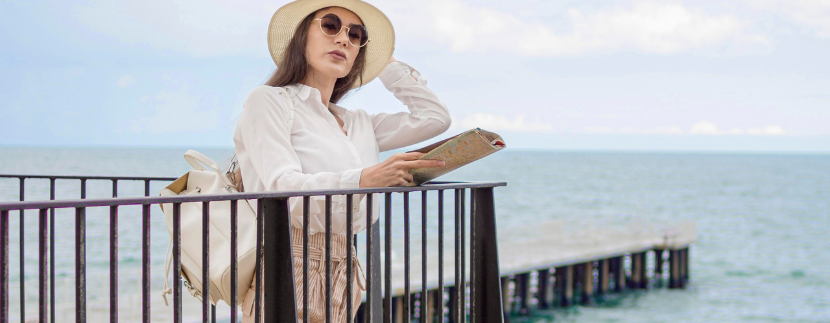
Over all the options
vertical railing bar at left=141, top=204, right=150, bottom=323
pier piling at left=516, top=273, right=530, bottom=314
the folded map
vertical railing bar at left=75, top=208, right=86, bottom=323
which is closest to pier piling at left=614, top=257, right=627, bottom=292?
pier piling at left=516, top=273, right=530, bottom=314

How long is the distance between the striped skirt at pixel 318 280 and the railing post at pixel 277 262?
0.22m

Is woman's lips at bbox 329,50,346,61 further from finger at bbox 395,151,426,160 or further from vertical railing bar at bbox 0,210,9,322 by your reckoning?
vertical railing bar at bbox 0,210,9,322

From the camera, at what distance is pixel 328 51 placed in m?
2.37

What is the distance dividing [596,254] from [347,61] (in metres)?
20.4

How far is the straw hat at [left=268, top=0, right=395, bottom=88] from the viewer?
2424 mm

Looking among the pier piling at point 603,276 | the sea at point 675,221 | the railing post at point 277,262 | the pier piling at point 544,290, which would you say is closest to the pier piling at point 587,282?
the sea at point 675,221

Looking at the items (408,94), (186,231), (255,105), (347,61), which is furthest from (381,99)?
(186,231)

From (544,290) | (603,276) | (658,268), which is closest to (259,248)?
(544,290)

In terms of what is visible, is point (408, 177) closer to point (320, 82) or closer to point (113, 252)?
point (320, 82)

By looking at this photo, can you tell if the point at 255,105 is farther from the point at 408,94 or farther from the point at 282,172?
the point at 408,94

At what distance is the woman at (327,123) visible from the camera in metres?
2.08

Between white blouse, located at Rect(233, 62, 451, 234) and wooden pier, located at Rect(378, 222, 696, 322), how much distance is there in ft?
43.4

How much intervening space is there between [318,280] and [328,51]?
718 millimetres

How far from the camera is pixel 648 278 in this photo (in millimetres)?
24609
